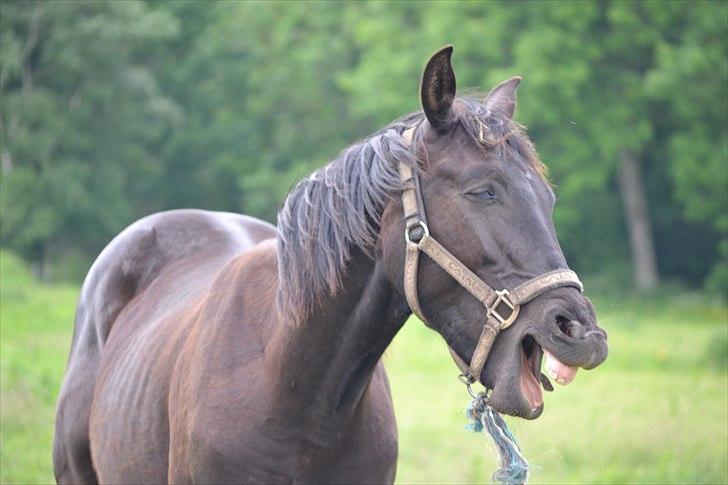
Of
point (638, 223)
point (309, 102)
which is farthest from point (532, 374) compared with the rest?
point (309, 102)

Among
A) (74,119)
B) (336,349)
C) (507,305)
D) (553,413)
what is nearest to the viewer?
(507,305)

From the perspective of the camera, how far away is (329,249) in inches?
130

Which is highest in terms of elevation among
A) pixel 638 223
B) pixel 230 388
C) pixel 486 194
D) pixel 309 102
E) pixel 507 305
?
pixel 486 194

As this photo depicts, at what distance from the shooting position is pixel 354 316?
3352 mm

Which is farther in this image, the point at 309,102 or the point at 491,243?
the point at 309,102

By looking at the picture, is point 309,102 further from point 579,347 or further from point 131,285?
point 579,347

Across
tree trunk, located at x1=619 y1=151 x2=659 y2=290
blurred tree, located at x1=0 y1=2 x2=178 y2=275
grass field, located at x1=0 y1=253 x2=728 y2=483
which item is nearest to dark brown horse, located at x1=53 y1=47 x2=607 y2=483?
grass field, located at x1=0 y1=253 x2=728 y2=483

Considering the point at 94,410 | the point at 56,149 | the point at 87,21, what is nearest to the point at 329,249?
the point at 94,410

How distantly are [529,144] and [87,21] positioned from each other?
81.6 feet

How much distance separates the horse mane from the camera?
3.21m

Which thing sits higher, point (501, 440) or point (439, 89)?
point (439, 89)

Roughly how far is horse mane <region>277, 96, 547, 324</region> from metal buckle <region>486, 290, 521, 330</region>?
0.43 metres

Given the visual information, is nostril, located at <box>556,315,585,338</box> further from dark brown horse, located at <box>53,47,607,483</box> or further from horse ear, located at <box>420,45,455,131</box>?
horse ear, located at <box>420,45,455,131</box>

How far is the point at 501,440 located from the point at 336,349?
0.59 m
